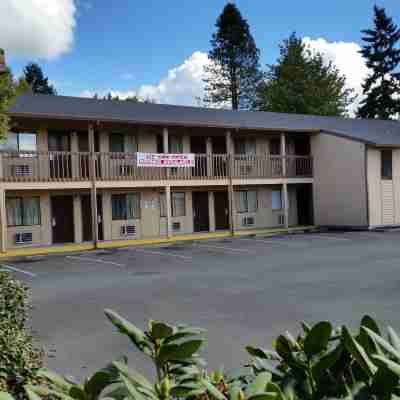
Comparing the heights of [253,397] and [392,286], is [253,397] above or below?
above

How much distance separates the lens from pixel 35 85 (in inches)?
2235

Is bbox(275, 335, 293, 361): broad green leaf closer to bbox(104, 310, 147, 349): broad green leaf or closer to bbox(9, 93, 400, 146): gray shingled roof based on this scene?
bbox(104, 310, 147, 349): broad green leaf

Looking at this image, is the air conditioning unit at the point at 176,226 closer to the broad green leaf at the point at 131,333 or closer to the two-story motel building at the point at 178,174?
the two-story motel building at the point at 178,174

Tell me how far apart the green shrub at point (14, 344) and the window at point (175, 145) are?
18782 millimetres

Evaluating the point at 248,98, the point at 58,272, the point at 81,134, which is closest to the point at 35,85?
the point at 248,98

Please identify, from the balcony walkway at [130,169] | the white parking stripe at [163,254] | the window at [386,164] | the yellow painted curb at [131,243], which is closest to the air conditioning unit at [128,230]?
the yellow painted curb at [131,243]

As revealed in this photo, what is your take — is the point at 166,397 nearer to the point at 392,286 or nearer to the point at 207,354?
the point at 207,354

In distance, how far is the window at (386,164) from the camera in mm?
24578

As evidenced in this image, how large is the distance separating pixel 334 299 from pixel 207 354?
3779 millimetres

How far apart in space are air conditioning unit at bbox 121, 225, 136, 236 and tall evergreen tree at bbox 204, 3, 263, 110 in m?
28.6

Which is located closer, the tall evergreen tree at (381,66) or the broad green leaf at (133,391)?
the broad green leaf at (133,391)

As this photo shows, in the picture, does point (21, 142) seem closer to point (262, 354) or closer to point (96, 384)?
point (262, 354)

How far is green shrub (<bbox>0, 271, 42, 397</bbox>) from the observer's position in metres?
4.22

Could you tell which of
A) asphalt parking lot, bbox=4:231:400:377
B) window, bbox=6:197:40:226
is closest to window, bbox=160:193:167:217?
asphalt parking lot, bbox=4:231:400:377
